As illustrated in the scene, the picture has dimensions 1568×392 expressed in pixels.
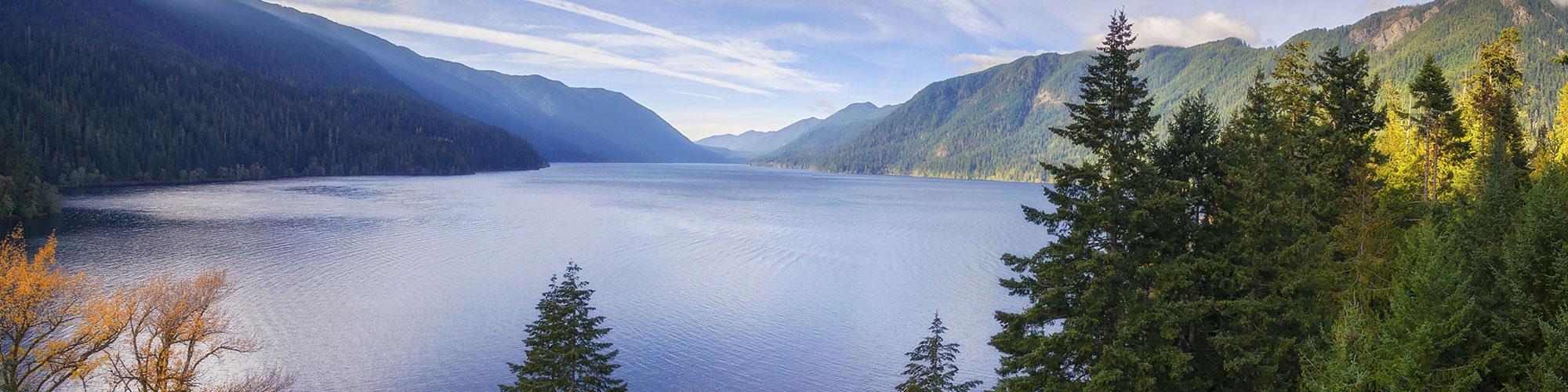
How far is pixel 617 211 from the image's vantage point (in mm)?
108000

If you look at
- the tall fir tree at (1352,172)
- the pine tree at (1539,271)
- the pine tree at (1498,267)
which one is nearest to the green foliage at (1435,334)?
the pine tree at (1498,267)

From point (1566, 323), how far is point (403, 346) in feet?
130

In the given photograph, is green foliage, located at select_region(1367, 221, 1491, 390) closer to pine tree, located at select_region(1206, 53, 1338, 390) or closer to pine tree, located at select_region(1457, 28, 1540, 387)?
pine tree, located at select_region(1457, 28, 1540, 387)

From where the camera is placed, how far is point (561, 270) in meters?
57.1

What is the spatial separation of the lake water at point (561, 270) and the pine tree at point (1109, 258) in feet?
47.5

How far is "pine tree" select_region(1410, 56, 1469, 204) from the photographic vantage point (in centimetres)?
2931

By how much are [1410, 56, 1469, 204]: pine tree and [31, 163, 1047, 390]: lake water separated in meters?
20.5

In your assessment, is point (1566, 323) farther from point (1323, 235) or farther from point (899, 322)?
point (899, 322)

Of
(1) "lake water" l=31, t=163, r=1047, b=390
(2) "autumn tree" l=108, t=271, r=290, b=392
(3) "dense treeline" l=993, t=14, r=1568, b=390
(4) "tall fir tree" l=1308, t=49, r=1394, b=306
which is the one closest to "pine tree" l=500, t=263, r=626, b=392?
(2) "autumn tree" l=108, t=271, r=290, b=392

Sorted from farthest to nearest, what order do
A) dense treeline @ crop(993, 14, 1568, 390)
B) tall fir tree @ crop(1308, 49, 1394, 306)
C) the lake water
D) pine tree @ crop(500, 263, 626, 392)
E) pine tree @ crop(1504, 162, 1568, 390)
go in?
1. the lake water
2. tall fir tree @ crop(1308, 49, 1394, 306)
3. pine tree @ crop(500, 263, 626, 392)
4. dense treeline @ crop(993, 14, 1568, 390)
5. pine tree @ crop(1504, 162, 1568, 390)

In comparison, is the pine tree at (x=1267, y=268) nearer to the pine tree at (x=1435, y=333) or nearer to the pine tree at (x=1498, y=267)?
the pine tree at (x=1435, y=333)

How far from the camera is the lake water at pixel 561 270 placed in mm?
33750

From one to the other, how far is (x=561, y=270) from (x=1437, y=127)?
52751mm

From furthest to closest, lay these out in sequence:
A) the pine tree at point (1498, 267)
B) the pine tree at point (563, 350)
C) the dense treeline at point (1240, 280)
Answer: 1. the pine tree at point (563, 350)
2. the dense treeline at point (1240, 280)
3. the pine tree at point (1498, 267)
